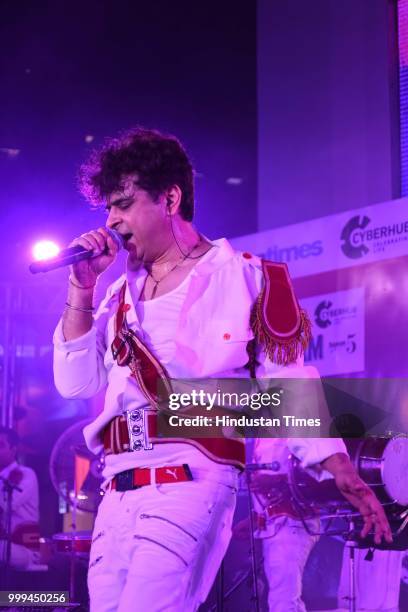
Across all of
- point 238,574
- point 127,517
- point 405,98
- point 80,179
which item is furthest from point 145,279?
point 405,98

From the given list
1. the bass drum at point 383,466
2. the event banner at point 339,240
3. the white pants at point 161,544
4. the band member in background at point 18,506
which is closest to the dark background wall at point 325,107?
the event banner at point 339,240

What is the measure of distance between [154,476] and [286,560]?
11.1 ft

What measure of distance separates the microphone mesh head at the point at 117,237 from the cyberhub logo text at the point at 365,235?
329cm

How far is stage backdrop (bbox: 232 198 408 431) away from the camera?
5258mm

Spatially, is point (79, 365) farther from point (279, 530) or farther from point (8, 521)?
point (8, 521)

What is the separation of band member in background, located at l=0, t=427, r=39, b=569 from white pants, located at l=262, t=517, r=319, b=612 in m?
1.62

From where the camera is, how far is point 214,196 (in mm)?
7605

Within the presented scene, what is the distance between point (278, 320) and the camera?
219 cm

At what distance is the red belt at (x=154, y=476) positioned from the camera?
6.44ft

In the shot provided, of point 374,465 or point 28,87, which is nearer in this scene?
point 374,465

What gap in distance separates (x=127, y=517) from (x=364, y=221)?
382cm

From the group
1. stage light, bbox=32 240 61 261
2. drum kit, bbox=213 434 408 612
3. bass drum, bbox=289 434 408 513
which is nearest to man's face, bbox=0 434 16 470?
stage light, bbox=32 240 61 261

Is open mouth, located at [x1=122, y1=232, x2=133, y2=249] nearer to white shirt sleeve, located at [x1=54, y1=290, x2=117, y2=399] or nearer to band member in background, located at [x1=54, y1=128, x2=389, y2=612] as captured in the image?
band member in background, located at [x1=54, y1=128, x2=389, y2=612]

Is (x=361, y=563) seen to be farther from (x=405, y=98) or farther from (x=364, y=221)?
(x=405, y=98)
